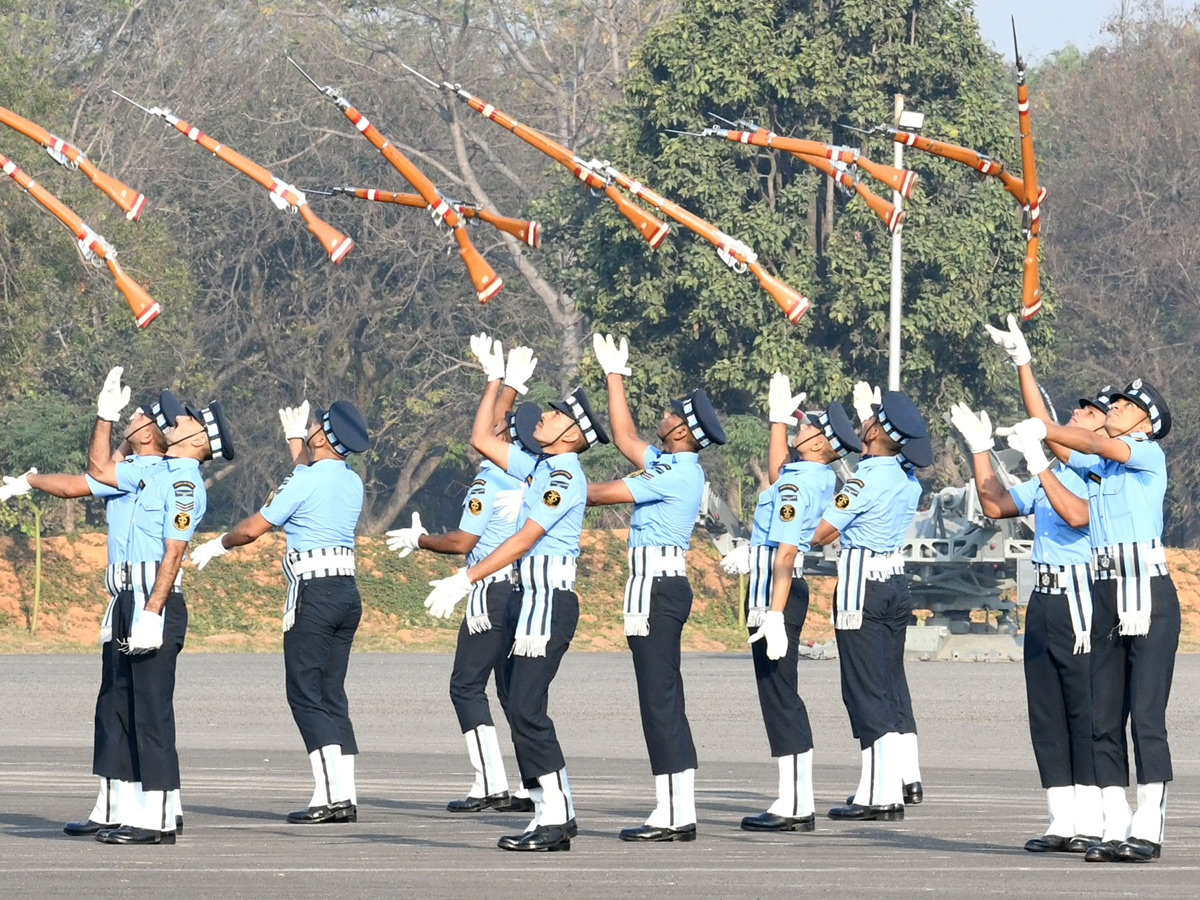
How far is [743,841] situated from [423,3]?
43510 millimetres

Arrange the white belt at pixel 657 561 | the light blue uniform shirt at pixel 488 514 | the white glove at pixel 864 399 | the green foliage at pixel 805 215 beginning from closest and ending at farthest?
1. the white belt at pixel 657 561
2. the light blue uniform shirt at pixel 488 514
3. the white glove at pixel 864 399
4. the green foliage at pixel 805 215

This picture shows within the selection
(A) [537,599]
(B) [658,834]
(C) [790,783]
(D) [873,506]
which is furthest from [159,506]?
(D) [873,506]

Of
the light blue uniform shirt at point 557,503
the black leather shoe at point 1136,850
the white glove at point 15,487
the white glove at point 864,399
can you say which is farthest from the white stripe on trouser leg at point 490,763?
the black leather shoe at point 1136,850

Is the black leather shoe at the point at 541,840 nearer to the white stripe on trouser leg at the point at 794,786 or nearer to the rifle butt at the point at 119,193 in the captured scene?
the white stripe on trouser leg at the point at 794,786

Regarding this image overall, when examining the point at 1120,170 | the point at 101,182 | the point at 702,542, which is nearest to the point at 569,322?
the point at 702,542

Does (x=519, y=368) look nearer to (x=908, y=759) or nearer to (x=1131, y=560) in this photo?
(x=1131, y=560)

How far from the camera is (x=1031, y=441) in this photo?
30.8 ft

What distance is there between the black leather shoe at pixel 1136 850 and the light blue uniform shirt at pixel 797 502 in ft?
7.35

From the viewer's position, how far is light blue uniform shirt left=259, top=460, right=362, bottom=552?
10961mm

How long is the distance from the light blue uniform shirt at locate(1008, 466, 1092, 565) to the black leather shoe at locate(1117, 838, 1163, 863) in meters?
1.29

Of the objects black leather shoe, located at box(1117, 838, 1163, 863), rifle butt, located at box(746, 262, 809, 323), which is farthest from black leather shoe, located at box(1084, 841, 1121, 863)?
rifle butt, located at box(746, 262, 809, 323)

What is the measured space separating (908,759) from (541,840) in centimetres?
329

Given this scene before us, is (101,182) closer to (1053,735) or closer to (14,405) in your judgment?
(1053,735)

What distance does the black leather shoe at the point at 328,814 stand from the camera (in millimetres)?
10930
